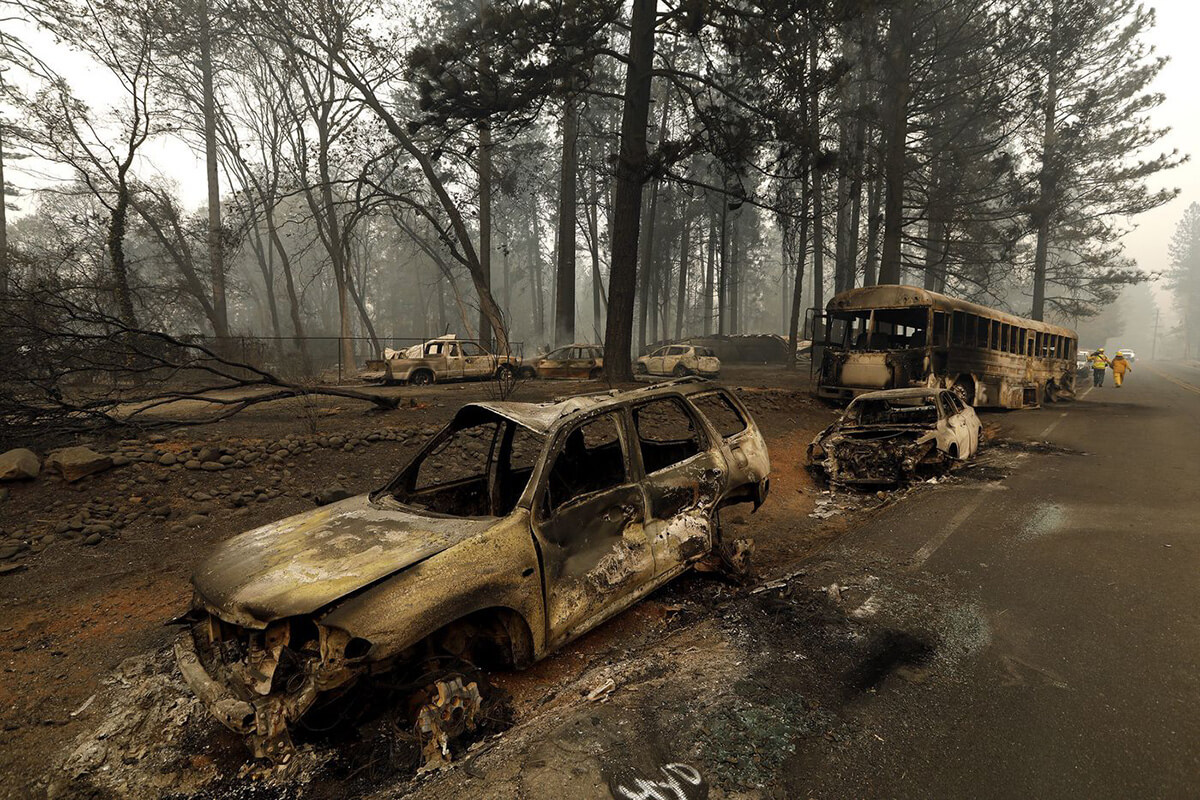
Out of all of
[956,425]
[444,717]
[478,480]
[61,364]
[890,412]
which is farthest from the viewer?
[890,412]

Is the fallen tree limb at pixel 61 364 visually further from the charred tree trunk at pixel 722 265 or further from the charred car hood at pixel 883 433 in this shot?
the charred tree trunk at pixel 722 265

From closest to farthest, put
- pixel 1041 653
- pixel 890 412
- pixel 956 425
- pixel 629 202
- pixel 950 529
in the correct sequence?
pixel 1041 653 < pixel 950 529 < pixel 956 425 < pixel 890 412 < pixel 629 202

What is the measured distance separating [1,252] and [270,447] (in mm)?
14776

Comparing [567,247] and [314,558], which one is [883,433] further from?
[567,247]

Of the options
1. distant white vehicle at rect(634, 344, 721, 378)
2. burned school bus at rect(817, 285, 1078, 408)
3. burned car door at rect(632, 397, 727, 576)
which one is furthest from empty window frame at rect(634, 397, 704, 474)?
distant white vehicle at rect(634, 344, 721, 378)

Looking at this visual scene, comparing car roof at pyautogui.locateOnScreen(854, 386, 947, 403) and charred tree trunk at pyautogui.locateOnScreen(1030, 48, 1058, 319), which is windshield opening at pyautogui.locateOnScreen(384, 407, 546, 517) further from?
charred tree trunk at pyautogui.locateOnScreen(1030, 48, 1058, 319)

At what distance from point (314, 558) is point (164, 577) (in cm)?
326

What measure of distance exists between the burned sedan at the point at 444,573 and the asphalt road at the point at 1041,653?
1339 millimetres

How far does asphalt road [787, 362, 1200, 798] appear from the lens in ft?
7.27

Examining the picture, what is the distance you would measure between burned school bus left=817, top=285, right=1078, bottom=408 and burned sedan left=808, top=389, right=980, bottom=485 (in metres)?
3.54

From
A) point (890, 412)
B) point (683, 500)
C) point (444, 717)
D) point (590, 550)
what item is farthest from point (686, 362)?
point (444, 717)

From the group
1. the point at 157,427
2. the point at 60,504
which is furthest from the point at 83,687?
the point at 157,427

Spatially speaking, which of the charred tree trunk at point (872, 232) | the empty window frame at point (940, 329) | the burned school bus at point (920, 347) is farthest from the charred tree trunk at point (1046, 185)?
the empty window frame at point (940, 329)

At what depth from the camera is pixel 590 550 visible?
3152mm
